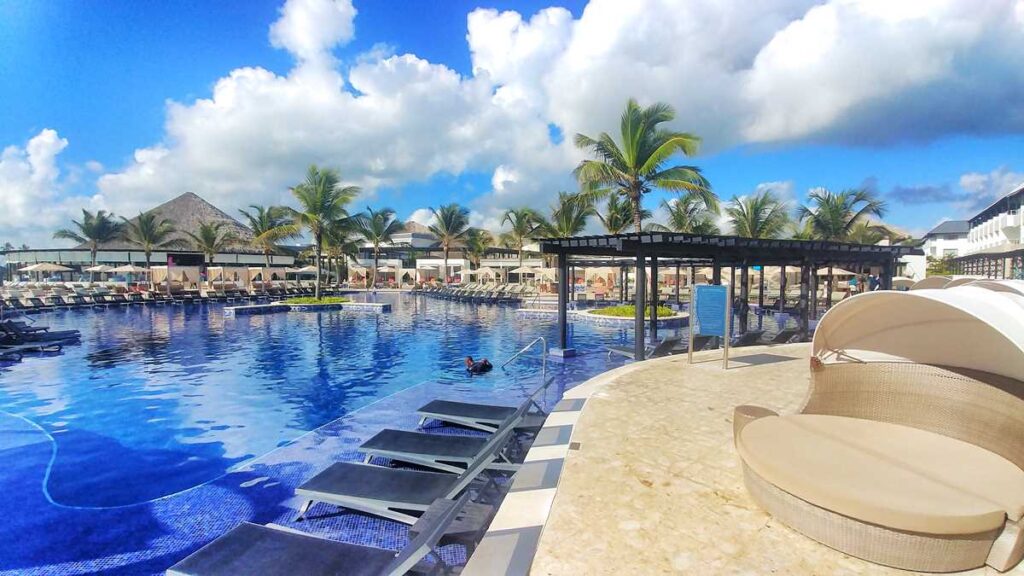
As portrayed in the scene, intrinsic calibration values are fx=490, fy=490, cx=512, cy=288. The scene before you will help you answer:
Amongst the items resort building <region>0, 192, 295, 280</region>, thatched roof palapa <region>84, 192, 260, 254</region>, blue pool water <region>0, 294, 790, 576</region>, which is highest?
thatched roof palapa <region>84, 192, 260, 254</region>

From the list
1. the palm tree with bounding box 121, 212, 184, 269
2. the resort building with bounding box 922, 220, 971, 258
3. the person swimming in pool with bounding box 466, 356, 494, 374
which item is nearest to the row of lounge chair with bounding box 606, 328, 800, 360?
the person swimming in pool with bounding box 466, 356, 494, 374

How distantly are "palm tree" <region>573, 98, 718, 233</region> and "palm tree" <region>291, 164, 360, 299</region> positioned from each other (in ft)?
48.2

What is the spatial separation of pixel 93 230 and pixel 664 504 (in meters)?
52.6

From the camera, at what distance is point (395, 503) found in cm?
409

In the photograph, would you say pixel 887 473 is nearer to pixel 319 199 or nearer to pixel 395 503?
pixel 395 503

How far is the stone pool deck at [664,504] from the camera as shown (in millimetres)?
2652

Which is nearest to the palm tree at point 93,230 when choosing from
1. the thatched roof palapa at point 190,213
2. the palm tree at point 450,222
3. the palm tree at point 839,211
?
the thatched roof palapa at point 190,213

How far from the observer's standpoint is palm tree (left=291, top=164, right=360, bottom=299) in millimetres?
25547

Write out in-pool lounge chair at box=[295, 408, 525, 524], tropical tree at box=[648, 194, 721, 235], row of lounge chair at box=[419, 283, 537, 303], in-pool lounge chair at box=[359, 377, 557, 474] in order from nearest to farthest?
1. in-pool lounge chair at box=[295, 408, 525, 524]
2. in-pool lounge chair at box=[359, 377, 557, 474]
3. tropical tree at box=[648, 194, 721, 235]
4. row of lounge chair at box=[419, 283, 537, 303]

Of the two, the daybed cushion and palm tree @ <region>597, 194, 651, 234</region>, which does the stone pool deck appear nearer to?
the daybed cushion

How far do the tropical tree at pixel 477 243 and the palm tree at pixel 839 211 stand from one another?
2918cm

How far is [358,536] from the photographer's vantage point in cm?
427

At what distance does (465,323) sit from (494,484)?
588 inches

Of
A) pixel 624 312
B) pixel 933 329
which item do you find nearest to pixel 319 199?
pixel 624 312
